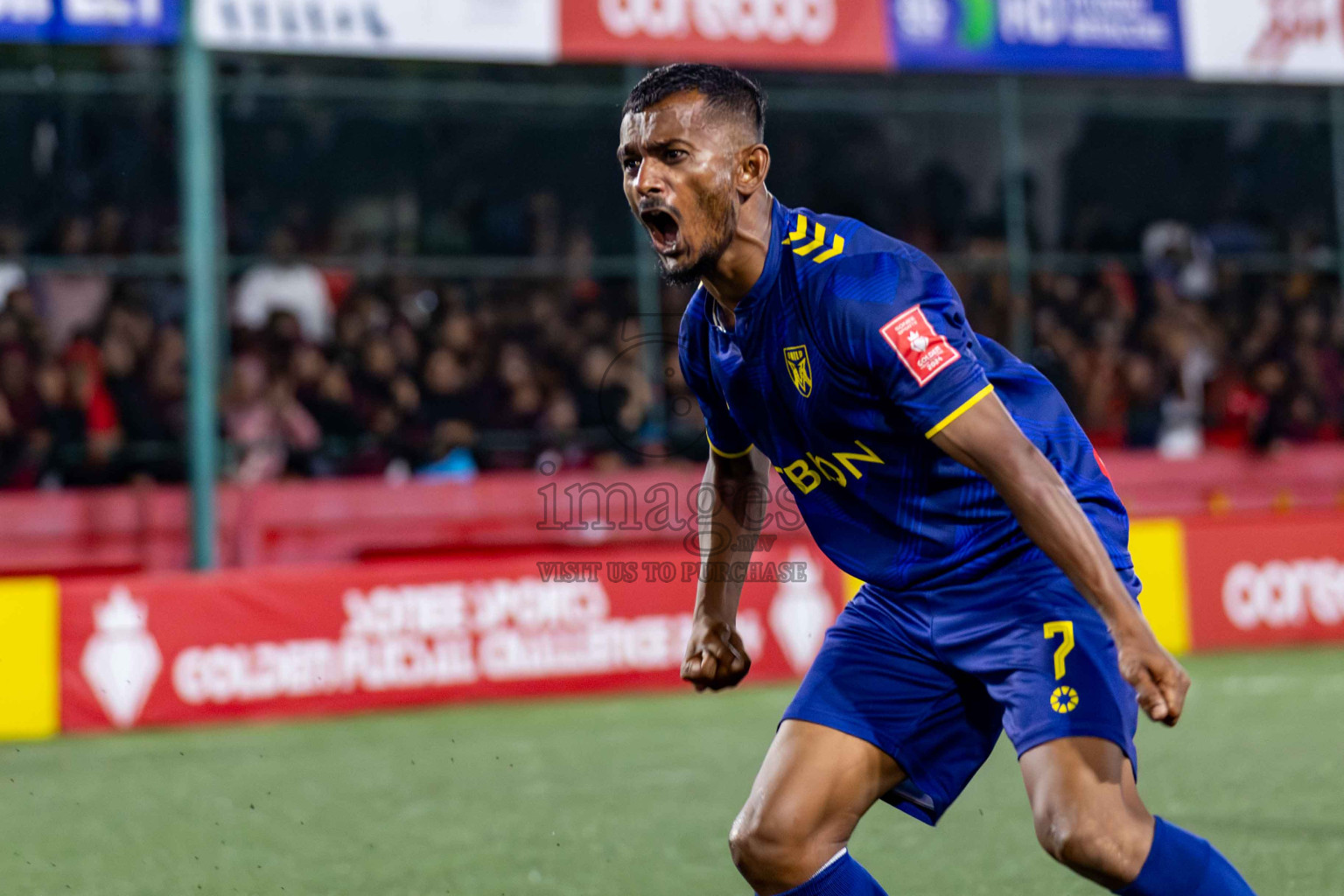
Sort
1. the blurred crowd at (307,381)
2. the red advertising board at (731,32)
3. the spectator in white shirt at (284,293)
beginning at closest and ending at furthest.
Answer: the red advertising board at (731,32)
the blurred crowd at (307,381)
the spectator in white shirt at (284,293)

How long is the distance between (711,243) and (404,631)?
7108mm

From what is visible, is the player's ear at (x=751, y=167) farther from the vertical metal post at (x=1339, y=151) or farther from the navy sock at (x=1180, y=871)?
the vertical metal post at (x=1339, y=151)

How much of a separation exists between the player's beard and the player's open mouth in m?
0.03

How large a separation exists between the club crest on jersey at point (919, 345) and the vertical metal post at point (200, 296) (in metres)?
7.96

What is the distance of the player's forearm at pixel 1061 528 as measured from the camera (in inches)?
126

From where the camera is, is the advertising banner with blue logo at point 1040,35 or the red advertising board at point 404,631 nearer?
the red advertising board at point 404,631

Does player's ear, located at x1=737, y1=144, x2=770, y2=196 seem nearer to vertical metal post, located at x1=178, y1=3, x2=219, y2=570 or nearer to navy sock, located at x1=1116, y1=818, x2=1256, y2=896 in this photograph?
navy sock, located at x1=1116, y1=818, x2=1256, y2=896

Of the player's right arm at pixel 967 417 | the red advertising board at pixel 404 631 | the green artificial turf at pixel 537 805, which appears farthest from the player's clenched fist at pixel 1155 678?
the red advertising board at pixel 404 631

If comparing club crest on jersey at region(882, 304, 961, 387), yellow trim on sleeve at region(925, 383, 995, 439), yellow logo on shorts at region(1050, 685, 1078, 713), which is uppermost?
club crest on jersey at region(882, 304, 961, 387)

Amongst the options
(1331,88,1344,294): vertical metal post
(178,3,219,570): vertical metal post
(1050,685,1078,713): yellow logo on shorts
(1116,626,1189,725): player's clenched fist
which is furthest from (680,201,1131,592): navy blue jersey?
(1331,88,1344,294): vertical metal post

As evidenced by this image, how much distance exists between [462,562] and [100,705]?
2215mm

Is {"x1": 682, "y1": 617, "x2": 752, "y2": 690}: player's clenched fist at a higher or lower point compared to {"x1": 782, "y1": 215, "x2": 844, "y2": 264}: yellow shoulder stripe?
lower

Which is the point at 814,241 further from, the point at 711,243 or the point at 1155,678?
the point at 1155,678

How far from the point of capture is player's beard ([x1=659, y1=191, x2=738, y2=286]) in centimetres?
351
